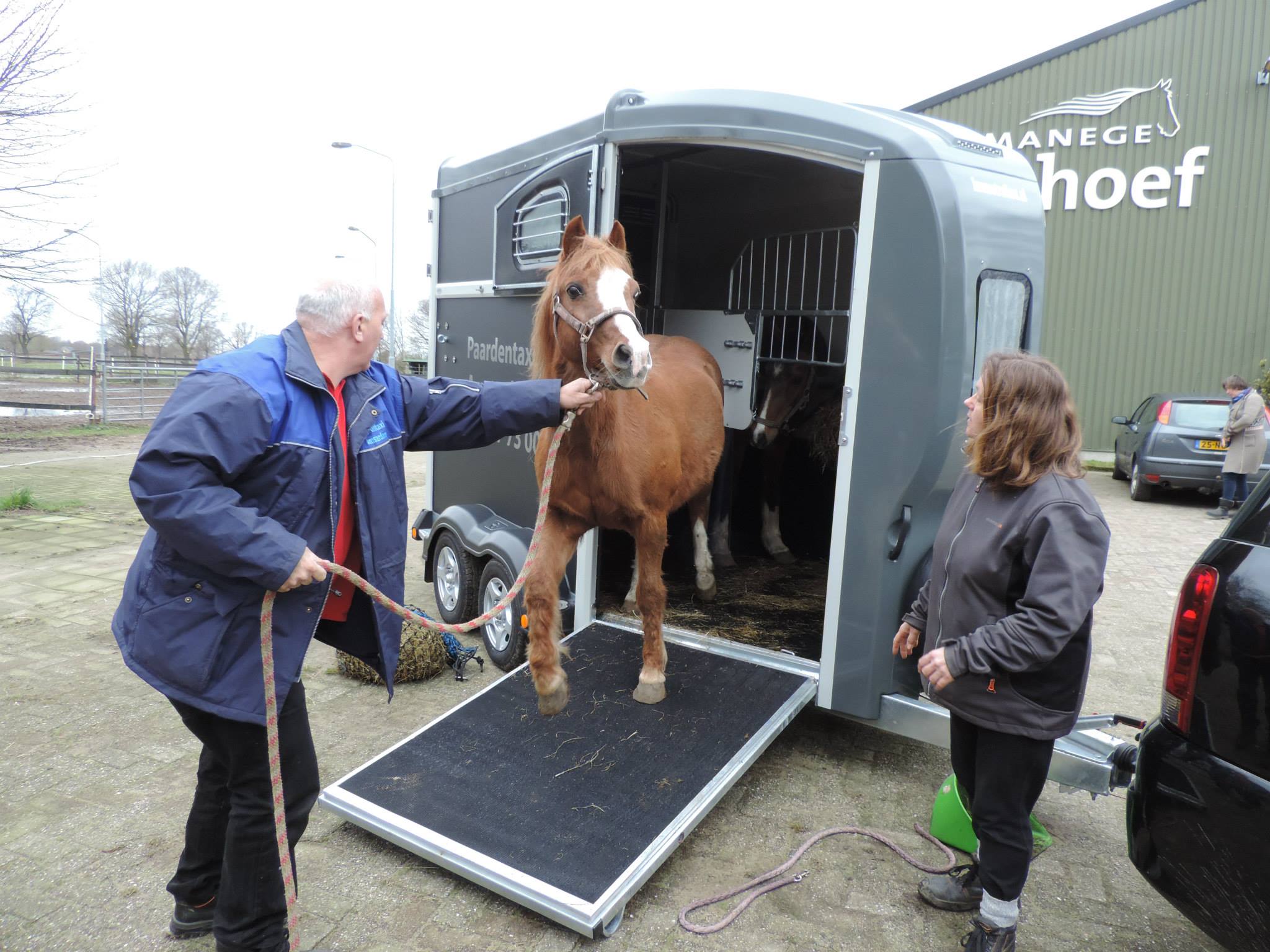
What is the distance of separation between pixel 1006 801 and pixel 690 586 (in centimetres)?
306

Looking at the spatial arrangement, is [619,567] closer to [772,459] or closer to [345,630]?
[772,459]

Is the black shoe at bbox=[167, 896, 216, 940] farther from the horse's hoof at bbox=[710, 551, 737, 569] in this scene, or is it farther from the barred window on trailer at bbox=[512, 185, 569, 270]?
the horse's hoof at bbox=[710, 551, 737, 569]

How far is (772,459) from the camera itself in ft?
19.4

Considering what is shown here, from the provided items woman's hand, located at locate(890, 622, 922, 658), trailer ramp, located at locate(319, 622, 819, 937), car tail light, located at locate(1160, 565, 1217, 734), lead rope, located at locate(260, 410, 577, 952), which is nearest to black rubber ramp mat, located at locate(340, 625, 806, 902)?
trailer ramp, located at locate(319, 622, 819, 937)

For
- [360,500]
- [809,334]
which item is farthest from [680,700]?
[809,334]

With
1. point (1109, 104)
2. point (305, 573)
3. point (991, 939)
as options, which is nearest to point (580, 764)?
point (991, 939)

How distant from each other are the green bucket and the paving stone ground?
72 millimetres

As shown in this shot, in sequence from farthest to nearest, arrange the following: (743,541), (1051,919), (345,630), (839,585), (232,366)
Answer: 1. (743,541)
2. (839,585)
3. (1051,919)
4. (345,630)
5. (232,366)

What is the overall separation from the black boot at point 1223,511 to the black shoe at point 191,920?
451 inches

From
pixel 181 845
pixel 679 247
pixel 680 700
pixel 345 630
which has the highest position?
pixel 679 247

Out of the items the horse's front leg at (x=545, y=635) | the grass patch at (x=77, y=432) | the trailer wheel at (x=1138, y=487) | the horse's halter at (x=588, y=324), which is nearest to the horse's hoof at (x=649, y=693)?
the horse's front leg at (x=545, y=635)

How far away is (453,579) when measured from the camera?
528cm

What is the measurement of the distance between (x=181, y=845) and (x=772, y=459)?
Answer: 13.8ft

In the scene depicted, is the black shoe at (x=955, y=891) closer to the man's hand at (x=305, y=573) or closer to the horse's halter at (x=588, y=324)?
the horse's halter at (x=588, y=324)
